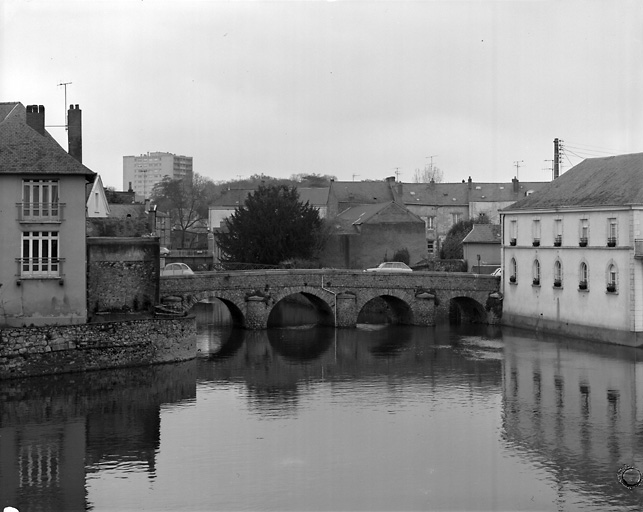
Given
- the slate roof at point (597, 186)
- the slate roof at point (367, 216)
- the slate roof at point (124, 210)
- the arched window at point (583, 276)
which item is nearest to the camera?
the slate roof at point (597, 186)

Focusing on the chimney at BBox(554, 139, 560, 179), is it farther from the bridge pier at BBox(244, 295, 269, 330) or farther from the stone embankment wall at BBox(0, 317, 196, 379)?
the stone embankment wall at BBox(0, 317, 196, 379)

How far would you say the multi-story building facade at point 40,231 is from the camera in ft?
123

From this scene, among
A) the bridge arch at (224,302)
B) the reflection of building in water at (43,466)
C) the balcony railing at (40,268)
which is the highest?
the balcony railing at (40,268)

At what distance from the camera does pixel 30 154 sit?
125ft

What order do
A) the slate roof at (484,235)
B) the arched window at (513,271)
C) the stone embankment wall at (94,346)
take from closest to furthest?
the stone embankment wall at (94,346) → the arched window at (513,271) → the slate roof at (484,235)

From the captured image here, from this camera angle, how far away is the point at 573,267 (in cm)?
4828

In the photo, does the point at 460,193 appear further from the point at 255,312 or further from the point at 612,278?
the point at 612,278

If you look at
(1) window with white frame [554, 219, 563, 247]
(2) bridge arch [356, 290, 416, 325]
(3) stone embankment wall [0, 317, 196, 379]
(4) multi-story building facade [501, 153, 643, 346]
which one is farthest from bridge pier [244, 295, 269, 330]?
(1) window with white frame [554, 219, 563, 247]

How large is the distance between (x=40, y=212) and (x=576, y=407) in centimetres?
2030

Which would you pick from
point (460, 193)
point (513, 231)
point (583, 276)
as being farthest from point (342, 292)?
point (460, 193)

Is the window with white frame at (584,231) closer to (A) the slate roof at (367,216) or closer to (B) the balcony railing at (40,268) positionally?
(B) the balcony railing at (40,268)

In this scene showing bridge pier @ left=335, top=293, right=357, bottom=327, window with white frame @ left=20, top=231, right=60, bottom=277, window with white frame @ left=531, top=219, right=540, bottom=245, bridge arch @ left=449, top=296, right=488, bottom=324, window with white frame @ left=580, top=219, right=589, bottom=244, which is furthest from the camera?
bridge arch @ left=449, top=296, right=488, bottom=324

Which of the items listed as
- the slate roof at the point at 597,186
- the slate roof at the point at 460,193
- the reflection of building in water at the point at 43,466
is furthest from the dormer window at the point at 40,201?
the slate roof at the point at 460,193

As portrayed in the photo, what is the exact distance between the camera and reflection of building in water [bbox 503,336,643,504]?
26484 mm
